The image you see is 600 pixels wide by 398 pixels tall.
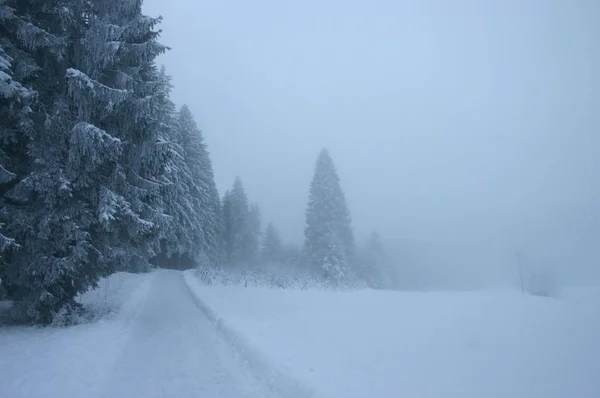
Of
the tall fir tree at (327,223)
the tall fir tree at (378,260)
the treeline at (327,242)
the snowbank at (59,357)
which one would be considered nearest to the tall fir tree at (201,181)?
the treeline at (327,242)

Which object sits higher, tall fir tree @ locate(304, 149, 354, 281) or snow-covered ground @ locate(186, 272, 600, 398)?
tall fir tree @ locate(304, 149, 354, 281)

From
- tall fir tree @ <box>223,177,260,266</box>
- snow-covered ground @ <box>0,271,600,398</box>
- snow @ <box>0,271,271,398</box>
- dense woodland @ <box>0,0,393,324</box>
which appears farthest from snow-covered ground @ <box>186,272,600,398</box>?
tall fir tree @ <box>223,177,260,266</box>

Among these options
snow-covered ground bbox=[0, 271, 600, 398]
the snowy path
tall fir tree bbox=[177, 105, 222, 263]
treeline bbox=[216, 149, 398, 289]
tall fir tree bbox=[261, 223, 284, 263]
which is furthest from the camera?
tall fir tree bbox=[261, 223, 284, 263]

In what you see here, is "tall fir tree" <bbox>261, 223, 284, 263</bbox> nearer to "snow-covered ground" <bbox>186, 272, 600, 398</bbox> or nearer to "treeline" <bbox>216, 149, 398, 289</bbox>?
"treeline" <bbox>216, 149, 398, 289</bbox>

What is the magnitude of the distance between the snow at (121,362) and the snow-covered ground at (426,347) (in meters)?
0.69

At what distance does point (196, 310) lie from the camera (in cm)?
1377

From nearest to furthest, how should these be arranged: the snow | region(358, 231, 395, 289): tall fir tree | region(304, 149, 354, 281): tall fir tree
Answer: the snow
region(304, 149, 354, 281): tall fir tree
region(358, 231, 395, 289): tall fir tree

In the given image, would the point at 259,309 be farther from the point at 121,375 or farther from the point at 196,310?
the point at 121,375

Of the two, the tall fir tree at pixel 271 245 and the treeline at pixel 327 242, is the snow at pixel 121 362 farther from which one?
the tall fir tree at pixel 271 245

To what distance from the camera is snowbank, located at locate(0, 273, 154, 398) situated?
16.8ft

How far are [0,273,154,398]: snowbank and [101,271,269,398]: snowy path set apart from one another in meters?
0.32

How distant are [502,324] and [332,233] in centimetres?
2323

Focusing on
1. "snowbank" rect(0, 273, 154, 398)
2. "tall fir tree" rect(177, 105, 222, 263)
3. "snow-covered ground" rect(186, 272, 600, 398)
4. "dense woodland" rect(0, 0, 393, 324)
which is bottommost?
"snowbank" rect(0, 273, 154, 398)

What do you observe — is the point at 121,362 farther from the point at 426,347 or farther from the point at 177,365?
the point at 426,347
